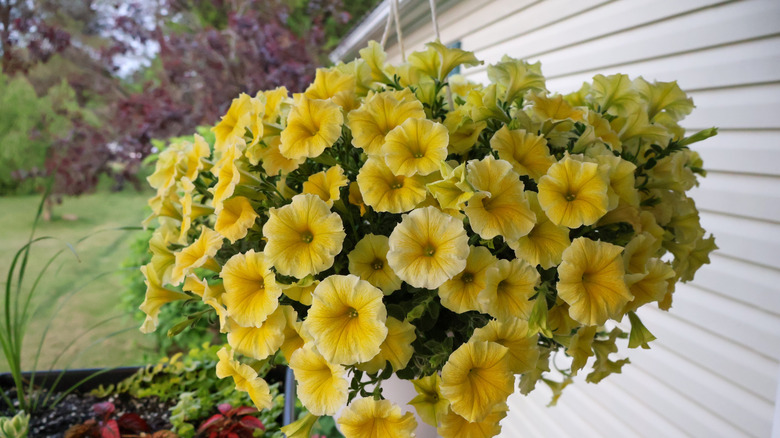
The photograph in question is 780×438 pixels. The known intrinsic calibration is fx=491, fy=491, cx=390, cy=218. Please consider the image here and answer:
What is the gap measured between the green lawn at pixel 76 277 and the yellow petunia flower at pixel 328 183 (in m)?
6.33

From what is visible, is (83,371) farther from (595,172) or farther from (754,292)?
(754,292)

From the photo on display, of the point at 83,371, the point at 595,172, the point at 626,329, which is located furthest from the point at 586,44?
the point at 83,371

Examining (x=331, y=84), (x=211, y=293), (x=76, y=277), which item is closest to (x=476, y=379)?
(x=211, y=293)

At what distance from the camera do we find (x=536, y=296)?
0.53 meters

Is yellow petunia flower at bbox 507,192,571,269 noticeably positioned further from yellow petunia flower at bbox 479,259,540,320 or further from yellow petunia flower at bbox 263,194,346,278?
yellow petunia flower at bbox 263,194,346,278

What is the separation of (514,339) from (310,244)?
9.2 inches

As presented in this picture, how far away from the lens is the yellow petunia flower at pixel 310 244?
49 cm

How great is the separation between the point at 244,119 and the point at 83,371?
3.94 feet

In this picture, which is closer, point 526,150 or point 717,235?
point 526,150

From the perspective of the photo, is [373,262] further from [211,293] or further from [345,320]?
[211,293]

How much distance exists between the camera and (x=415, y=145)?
53 centimetres

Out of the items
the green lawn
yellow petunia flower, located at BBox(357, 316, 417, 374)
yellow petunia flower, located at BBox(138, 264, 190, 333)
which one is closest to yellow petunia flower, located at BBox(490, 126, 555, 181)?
yellow petunia flower, located at BBox(357, 316, 417, 374)

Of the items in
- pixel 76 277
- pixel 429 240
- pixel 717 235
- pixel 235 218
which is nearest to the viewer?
pixel 429 240

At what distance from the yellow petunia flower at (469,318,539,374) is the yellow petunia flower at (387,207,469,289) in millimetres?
85
